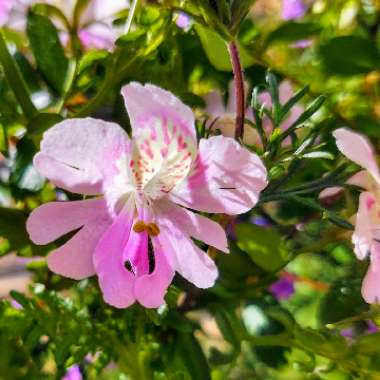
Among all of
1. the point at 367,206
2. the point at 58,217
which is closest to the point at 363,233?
the point at 367,206

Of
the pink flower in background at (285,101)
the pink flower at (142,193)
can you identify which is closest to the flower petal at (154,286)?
the pink flower at (142,193)

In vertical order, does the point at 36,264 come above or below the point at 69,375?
above

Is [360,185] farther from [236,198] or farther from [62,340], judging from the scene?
[62,340]

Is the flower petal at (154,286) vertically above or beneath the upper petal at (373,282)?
above

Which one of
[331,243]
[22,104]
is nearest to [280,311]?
[331,243]

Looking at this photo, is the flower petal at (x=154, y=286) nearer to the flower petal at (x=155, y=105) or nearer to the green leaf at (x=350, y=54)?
the flower petal at (x=155, y=105)
